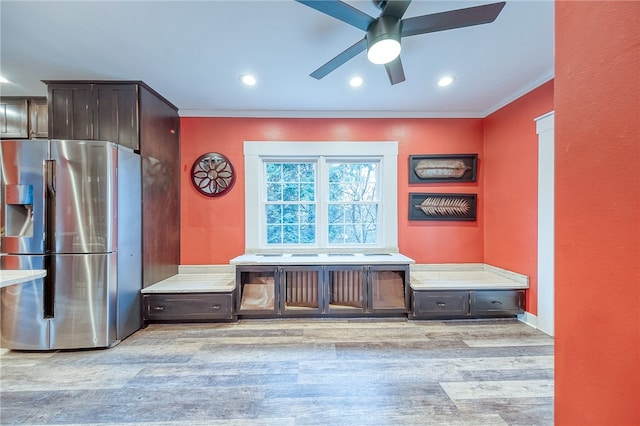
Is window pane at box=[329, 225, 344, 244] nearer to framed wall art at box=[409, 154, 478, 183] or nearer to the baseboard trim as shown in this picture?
framed wall art at box=[409, 154, 478, 183]

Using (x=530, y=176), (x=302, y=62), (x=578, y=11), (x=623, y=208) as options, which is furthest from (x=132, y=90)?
(x=530, y=176)

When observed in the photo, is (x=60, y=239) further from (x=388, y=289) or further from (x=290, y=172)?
(x=388, y=289)

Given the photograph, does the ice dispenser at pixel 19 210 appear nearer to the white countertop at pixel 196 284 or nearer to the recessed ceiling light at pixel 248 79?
the white countertop at pixel 196 284

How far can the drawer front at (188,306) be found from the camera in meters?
2.94

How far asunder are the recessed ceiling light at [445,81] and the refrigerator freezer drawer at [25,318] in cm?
428

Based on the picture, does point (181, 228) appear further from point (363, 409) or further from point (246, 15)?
point (363, 409)

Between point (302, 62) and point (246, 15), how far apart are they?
26.2 inches

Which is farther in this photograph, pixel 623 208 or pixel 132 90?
pixel 132 90

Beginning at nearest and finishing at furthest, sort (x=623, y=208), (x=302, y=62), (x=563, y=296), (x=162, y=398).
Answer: (x=623, y=208) → (x=563, y=296) → (x=162, y=398) → (x=302, y=62)

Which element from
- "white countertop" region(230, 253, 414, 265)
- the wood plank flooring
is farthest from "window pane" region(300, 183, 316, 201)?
the wood plank flooring

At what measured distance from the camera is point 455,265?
3.65 meters

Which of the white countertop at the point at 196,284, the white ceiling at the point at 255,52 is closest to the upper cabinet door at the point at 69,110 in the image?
the white ceiling at the point at 255,52

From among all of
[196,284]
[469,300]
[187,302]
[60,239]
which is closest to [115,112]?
[60,239]

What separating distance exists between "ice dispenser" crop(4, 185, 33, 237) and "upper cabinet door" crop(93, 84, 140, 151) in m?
0.81
